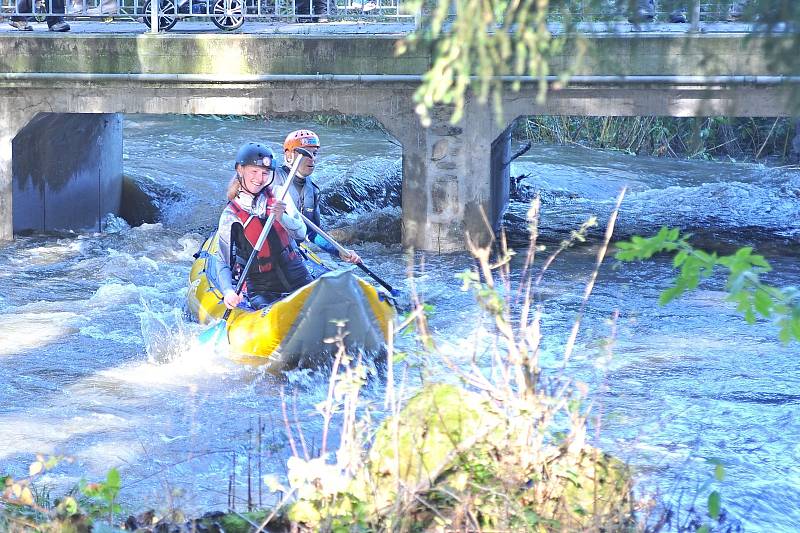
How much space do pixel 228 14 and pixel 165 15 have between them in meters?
0.62

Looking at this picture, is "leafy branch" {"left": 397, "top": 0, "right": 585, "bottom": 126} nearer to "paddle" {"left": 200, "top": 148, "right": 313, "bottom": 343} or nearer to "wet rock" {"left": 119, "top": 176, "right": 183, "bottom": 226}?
"paddle" {"left": 200, "top": 148, "right": 313, "bottom": 343}

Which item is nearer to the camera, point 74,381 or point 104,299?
point 74,381

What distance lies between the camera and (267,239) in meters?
7.78

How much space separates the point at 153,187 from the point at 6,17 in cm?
377

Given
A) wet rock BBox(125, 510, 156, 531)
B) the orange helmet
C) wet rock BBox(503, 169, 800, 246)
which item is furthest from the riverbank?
wet rock BBox(125, 510, 156, 531)

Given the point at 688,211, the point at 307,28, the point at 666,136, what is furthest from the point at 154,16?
the point at 666,136

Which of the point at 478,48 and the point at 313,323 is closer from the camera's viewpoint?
the point at 478,48

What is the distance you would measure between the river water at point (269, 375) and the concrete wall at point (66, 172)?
0.40m

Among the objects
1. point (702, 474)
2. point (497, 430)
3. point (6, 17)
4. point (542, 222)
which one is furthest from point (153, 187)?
point (497, 430)

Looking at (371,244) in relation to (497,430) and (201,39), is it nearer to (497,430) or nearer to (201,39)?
(201,39)

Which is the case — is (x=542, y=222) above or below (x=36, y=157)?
below

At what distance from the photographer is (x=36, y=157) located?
12.4 m

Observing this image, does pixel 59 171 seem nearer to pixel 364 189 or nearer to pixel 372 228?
pixel 372 228

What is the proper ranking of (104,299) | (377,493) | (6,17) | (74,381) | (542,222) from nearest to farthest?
(377,493) → (74,381) → (104,299) → (6,17) → (542,222)
